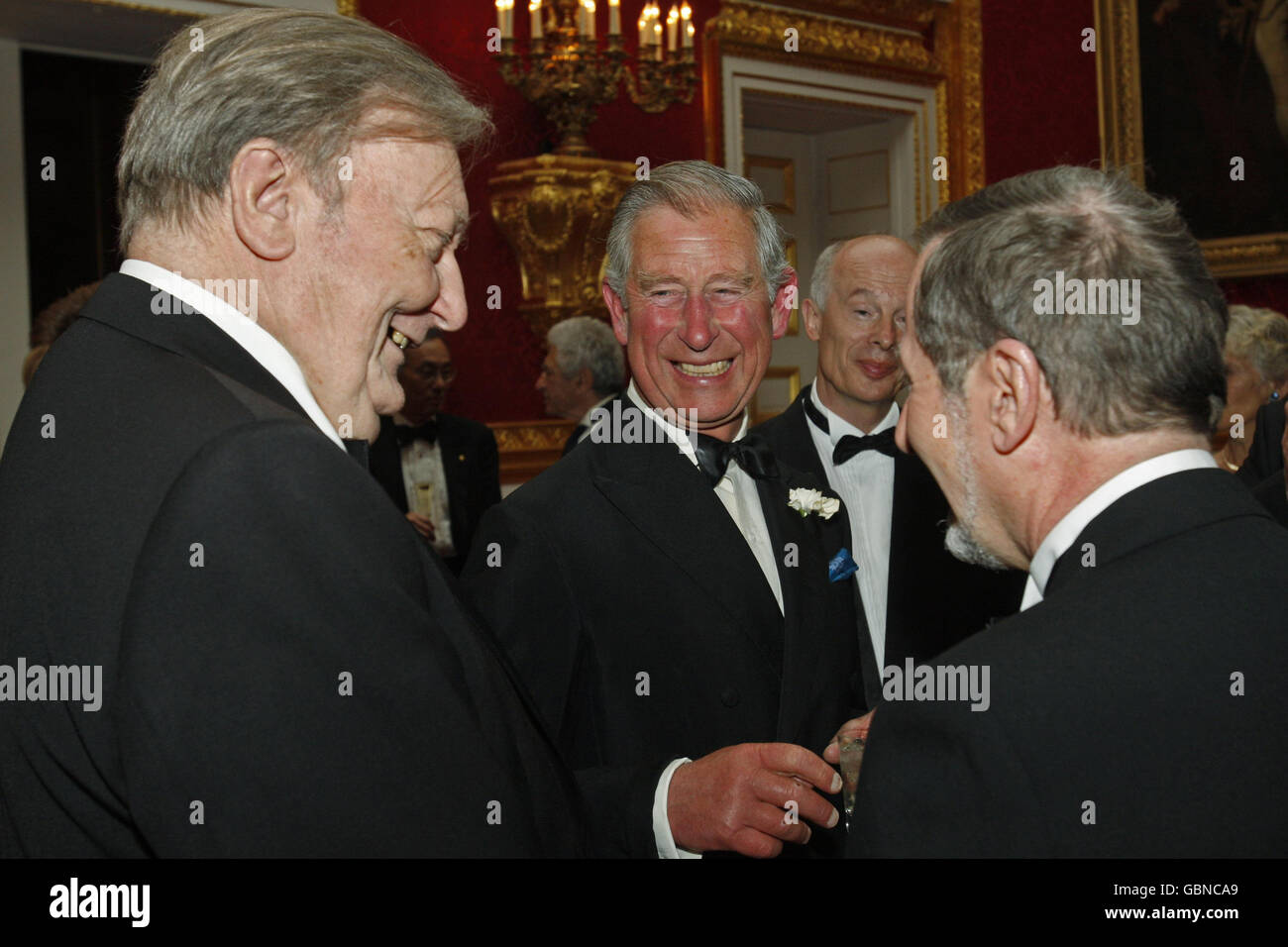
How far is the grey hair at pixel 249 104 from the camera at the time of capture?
1.14 m

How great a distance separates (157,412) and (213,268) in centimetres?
19

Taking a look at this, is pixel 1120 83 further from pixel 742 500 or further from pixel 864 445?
pixel 742 500

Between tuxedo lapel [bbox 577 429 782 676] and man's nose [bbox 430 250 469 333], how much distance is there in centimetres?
70

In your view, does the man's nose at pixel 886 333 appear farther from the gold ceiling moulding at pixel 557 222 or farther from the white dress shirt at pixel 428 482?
the gold ceiling moulding at pixel 557 222

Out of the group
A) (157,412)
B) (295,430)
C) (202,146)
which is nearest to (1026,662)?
(295,430)

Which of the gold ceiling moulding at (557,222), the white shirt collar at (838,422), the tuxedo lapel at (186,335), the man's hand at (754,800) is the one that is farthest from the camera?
the gold ceiling moulding at (557,222)

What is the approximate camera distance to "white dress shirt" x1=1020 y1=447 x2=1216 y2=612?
4.05 feet

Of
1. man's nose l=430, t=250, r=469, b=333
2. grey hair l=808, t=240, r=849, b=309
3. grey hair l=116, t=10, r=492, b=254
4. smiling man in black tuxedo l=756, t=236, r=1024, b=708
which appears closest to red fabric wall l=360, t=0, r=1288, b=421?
grey hair l=808, t=240, r=849, b=309

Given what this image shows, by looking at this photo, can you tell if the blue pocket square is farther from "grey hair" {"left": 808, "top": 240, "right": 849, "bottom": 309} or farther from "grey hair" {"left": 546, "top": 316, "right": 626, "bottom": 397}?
"grey hair" {"left": 546, "top": 316, "right": 626, "bottom": 397}

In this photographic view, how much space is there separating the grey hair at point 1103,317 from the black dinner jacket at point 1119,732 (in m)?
0.16

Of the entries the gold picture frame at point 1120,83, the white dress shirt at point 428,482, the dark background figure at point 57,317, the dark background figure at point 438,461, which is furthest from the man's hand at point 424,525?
the gold picture frame at point 1120,83

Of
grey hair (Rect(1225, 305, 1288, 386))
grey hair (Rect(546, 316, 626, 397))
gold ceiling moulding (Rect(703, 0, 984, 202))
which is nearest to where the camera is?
grey hair (Rect(1225, 305, 1288, 386))
